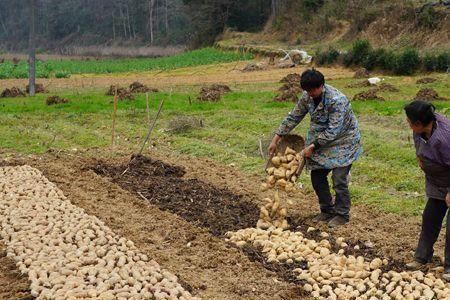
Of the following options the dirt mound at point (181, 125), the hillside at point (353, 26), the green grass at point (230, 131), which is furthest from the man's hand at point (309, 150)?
the hillside at point (353, 26)

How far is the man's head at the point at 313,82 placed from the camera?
6.51 meters

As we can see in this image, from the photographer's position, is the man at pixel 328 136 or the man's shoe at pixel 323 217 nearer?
the man at pixel 328 136

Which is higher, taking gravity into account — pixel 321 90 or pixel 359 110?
pixel 321 90

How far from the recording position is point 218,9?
58094mm

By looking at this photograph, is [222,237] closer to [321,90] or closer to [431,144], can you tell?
[321,90]

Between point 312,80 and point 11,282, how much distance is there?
11.7ft

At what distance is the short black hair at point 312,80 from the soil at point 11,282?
133 inches

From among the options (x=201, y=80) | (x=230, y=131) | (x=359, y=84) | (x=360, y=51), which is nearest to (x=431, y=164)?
(x=230, y=131)

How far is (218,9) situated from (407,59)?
114 feet

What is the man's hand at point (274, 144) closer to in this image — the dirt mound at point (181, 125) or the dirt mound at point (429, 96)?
the dirt mound at point (181, 125)

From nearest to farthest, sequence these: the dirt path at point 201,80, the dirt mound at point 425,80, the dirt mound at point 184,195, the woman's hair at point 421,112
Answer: the woman's hair at point 421,112, the dirt mound at point 184,195, the dirt mound at point 425,80, the dirt path at point 201,80

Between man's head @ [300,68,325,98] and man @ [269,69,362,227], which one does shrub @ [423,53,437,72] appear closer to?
man @ [269,69,362,227]

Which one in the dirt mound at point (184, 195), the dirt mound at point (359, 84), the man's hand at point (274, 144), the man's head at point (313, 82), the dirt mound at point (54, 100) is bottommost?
the dirt mound at point (54, 100)

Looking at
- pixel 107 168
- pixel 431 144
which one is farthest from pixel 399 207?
pixel 107 168
